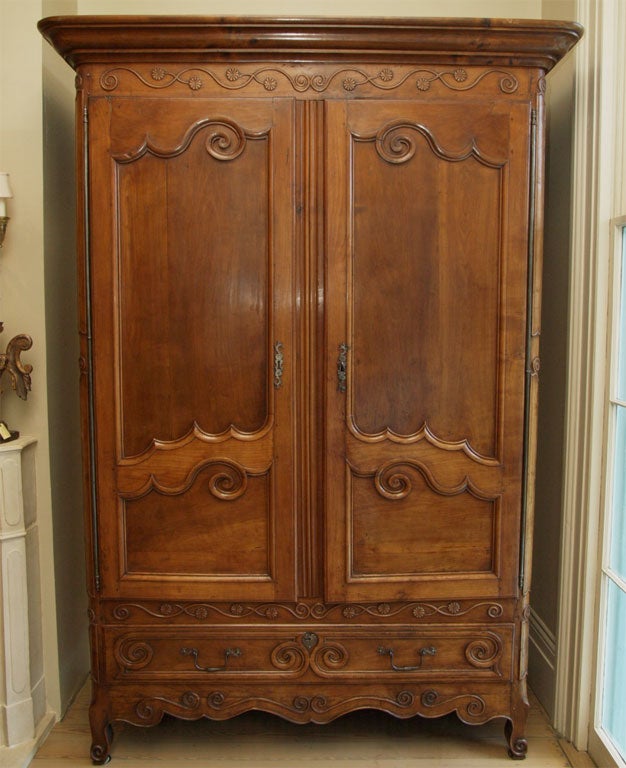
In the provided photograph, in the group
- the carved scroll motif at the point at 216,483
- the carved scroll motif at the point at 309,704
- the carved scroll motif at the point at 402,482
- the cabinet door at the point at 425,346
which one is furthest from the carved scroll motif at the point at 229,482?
the carved scroll motif at the point at 309,704

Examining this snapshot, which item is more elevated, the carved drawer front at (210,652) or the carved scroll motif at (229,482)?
the carved scroll motif at (229,482)

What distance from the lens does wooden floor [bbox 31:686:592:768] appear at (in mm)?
2055

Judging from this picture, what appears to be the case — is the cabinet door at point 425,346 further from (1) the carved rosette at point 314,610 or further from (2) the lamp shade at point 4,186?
(2) the lamp shade at point 4,186

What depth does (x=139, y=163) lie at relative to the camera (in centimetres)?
190

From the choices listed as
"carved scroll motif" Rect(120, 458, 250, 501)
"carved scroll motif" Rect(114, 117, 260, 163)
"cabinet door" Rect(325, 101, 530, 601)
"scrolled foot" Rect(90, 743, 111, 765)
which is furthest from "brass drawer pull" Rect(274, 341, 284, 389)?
"scrolled foot" Rect(90, 743, 111, 765)

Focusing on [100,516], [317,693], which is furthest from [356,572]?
[100,516]

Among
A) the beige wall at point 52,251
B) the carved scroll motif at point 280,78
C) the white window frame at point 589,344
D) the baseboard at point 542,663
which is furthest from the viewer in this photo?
the baseboard at point 542,663

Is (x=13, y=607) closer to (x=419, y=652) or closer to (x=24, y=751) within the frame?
(x=24, y=751)

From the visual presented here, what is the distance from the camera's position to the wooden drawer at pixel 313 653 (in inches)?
79.4

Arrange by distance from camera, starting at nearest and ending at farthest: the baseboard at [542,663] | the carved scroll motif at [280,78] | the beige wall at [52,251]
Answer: the carved scroll motif at [280,78]
the beige wall at [52,251]
the baseboard at [542,663]

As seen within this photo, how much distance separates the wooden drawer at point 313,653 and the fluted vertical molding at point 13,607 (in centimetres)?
30

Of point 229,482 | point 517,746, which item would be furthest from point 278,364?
point 517,746

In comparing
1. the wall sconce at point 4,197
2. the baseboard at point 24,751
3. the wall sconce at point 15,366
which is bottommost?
the baseboard at point 24,751

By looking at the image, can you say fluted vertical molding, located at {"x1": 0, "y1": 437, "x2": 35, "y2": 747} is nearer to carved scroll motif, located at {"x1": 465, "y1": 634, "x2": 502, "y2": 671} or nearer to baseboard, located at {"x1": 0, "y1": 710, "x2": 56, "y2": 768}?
baseboard, located at {"x1": 0, "y1": 710, "x2": 56, "y2": 768}
